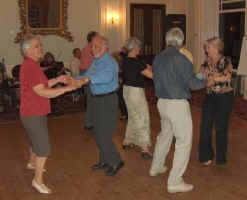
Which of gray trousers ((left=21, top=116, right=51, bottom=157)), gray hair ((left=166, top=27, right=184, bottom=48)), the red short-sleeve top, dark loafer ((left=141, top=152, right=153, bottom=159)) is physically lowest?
dark loafer ((left=141, top=152, right=153, bottom=159))

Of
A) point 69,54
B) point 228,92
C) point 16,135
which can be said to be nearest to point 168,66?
point 228,92

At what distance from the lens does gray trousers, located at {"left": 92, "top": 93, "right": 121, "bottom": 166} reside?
389cm

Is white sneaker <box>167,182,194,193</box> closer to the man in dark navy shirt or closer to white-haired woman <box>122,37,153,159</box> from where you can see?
the man in dark navy shirt

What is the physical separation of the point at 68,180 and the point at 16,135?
2195 millimetres

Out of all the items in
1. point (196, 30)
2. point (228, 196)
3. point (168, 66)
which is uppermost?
point (196, 30)

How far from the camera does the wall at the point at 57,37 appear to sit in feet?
30.6

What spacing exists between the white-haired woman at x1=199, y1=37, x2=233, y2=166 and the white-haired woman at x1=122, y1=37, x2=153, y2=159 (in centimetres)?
69

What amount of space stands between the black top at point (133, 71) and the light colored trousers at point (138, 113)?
0.22ft

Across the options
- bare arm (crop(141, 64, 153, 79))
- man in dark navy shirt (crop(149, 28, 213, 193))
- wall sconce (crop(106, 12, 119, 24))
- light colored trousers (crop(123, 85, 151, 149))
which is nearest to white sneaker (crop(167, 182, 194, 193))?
man in dark navy shirt (crop(149, 28, 213, 193))

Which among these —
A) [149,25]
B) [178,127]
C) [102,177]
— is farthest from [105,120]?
[149,25]

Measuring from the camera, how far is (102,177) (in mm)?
4105

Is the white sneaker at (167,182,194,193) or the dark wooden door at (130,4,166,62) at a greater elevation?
the dark wooden door at (130,4,166,62)

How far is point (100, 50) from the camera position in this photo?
380 cm

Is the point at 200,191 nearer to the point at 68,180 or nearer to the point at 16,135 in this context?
the point at 68,180
